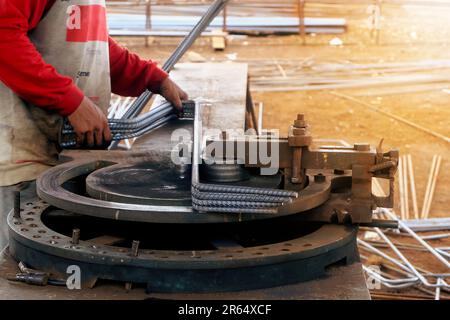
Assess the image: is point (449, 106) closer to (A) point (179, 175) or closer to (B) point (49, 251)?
(A) point (179, 175)

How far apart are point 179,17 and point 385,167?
12.4m

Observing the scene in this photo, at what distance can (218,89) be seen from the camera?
19.8 ft

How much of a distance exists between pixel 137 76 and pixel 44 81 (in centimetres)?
106

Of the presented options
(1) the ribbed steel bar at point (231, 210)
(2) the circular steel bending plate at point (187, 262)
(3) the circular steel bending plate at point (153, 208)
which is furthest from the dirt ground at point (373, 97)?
(1) the ribbed steel bar at point (231, 210)

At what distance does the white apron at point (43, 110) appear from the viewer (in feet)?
11.6

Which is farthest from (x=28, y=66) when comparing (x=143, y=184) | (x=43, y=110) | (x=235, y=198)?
(x=235, y=198)

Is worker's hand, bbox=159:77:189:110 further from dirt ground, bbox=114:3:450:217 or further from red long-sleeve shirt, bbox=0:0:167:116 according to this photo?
dirt ground, bbox=114:3:450:217

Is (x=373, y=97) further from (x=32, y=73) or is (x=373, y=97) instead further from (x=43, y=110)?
(x=32, y=73)

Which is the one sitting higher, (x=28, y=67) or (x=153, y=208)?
(x=28, y=67)

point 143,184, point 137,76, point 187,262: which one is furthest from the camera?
point 137,76

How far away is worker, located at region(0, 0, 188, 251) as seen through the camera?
3.29 metres

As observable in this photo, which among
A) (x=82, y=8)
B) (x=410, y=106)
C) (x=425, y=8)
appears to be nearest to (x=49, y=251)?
(x=82, y=8)

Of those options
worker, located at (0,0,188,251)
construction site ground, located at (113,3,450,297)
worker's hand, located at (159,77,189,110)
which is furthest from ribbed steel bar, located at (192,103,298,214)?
construction site ground, located at (113,3,450,297)
